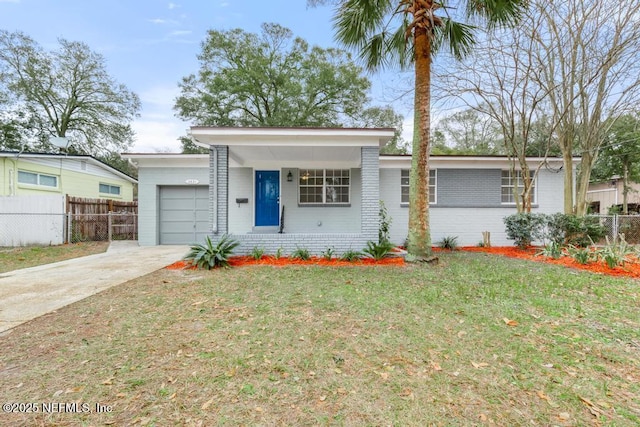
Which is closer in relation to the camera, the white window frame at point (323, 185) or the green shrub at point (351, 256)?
the green shrub at point (351, 256)

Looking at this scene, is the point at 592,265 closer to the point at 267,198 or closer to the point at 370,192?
the point at 370,192

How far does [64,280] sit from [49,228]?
22.4ft

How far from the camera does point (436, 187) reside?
1038cm

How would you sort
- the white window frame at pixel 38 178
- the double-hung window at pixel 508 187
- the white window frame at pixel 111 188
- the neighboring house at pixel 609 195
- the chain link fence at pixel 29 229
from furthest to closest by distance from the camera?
the neighboring house at pixel 609 195, the white window frame at pixel 111 188, the white window frame at pixel 38 178, the double-hung window at pixel 508 187, the chain link fence at pixel 29 229

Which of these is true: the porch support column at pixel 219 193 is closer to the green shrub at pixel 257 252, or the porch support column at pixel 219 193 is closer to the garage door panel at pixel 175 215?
the green shrub at pixel 257 252

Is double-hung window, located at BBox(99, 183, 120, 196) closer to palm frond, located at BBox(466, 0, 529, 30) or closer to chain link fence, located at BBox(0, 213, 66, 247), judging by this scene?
chain link fence, located at BBox(0, 213, 66, 247)

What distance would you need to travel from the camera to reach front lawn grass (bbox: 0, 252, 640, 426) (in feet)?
6.66

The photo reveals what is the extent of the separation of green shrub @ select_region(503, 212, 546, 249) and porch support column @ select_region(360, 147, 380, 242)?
5.07 m

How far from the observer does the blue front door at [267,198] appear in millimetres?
10086

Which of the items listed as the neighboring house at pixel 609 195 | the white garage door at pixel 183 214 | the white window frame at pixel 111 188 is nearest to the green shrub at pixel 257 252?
the white garage door at pixel 183 214

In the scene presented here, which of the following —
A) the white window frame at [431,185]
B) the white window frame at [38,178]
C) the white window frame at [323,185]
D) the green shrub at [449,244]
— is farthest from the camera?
the white window frame at [38,178]

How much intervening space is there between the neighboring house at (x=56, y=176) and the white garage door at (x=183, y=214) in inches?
223

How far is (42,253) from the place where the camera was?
8773 millimetres

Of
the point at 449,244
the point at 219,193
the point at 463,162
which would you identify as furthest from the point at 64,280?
the point at 463,162
